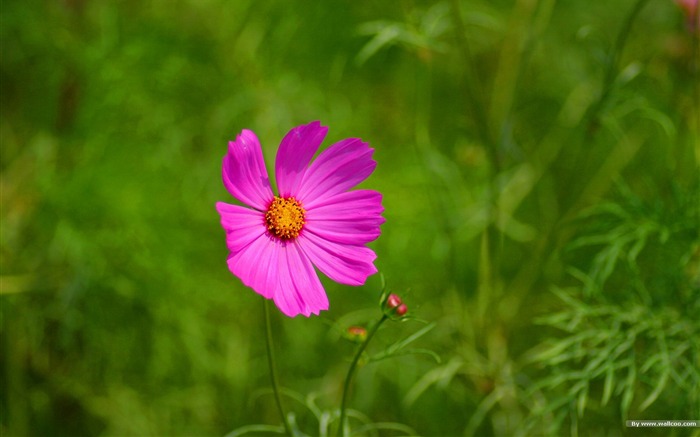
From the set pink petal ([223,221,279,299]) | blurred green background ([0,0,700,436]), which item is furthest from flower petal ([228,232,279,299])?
blurred green background ([0,0,700,436])

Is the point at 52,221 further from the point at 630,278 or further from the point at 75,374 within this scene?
the point at 630,278

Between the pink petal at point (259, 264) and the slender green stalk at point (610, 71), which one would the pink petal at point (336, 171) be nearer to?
the pink petal at point (259, 264)

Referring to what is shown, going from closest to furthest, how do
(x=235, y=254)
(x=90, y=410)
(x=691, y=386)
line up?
(x=235, y=254)
(x=691, y=386)
(x=90, y=410)

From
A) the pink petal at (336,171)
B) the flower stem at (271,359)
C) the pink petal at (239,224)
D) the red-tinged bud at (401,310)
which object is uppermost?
the pink petal at (336,171)

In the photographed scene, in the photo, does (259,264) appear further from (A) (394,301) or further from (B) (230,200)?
(B) (230,200)

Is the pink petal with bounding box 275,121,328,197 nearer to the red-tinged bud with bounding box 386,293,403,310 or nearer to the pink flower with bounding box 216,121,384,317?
the pink flower with bounding box 216,121,384,317

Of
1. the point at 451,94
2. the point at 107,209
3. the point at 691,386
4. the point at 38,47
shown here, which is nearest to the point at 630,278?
the point at 691,386

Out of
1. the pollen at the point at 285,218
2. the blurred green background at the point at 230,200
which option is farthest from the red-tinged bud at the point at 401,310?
the blurred green background at the point at 230,200

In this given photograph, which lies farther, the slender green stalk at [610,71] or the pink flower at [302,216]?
the slender green stalk at [610,71]
